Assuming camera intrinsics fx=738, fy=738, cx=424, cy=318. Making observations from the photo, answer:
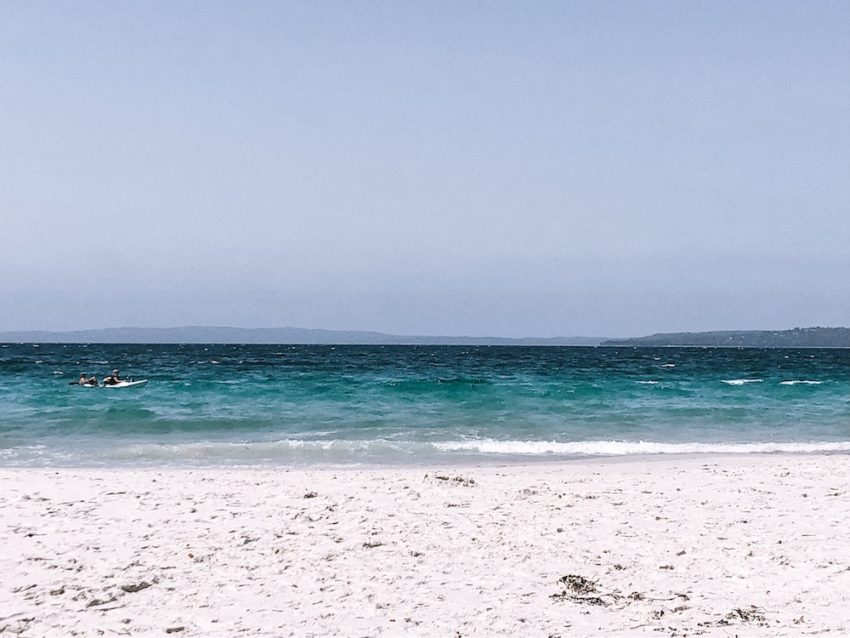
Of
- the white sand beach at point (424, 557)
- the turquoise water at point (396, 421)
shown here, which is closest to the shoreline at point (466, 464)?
the turquoise water at point (396, 421)

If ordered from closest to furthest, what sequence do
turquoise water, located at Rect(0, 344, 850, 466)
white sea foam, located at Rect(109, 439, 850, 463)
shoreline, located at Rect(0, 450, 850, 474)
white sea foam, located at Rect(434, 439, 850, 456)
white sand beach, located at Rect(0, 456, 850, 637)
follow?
white sand beach, located at Rect(0, 456, 850, 637)
shoreline, located at Rect(0, 450, 850, 474)
white sea foam, located at Rect(109, 439, 850, 463)
turquoise water, located at Rect(0, 344, 850, 466)
white sea foam, located at Rect(434, 439, 850, 456)

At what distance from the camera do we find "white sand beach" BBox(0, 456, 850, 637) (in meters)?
5.20

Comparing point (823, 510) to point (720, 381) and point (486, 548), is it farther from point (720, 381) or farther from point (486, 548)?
point (720, 381)

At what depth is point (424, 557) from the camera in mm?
6691

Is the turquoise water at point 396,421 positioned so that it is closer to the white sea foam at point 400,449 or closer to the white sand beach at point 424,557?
the white sea foam at point 400,449

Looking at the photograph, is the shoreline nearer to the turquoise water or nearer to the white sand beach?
the turquoise water

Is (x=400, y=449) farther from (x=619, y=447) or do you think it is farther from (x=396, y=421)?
(x=619, y=447)

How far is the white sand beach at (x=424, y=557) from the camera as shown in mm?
5203

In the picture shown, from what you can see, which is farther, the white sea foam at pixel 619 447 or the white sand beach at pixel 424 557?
the white sea foam at pixel 619 447

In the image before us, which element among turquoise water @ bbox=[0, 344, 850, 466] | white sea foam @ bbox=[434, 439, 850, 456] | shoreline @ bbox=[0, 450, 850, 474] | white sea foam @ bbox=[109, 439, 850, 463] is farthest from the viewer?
white sea foam @ bbox=[434, 439, 850, 456]

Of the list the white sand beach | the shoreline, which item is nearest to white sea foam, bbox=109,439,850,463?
the shoreline

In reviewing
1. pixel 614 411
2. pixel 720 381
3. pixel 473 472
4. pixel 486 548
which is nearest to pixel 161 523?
pixel 486 548

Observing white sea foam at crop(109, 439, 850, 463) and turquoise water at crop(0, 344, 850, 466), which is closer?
white sea foam at crop(109, 439, 850, 463)

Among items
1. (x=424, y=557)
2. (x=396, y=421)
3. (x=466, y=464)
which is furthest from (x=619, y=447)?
(x=424, y=557)
